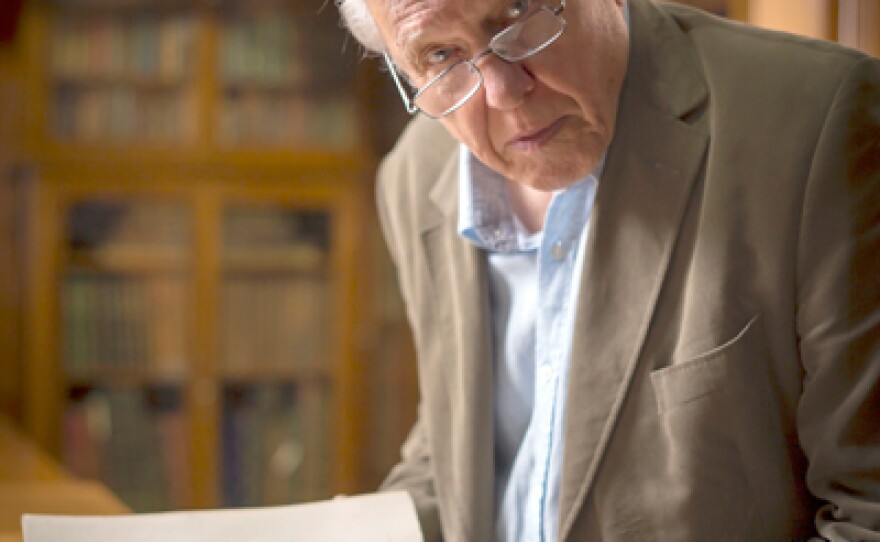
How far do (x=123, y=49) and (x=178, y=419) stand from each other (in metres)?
1.38

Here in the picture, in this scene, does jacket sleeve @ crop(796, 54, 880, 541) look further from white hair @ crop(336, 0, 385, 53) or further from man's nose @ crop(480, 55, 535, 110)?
white hair @ crop(336, 0, 385, 53)

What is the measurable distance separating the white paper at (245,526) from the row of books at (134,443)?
2913 mm

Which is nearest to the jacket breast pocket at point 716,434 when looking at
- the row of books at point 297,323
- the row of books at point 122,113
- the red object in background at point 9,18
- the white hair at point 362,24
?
the white hair at point 362,24

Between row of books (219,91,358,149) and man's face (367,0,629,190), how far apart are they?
9.61ft

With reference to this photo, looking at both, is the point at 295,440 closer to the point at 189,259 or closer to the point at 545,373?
the point at 189,259

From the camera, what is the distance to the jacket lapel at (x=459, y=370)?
120 cm

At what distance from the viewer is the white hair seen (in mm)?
1141

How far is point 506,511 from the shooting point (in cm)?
120

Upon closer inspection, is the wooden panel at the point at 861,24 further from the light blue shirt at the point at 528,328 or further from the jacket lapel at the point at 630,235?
the light blue shirt at the point at 528,328

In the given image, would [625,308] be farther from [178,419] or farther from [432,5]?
[178,419]

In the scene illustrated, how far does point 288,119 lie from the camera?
4.02m

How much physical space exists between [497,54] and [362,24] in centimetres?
23

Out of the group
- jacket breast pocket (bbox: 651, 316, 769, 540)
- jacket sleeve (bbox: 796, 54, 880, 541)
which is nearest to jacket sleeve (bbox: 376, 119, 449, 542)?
jacket breast pocket (bbox: 651, 316, 769, 540)

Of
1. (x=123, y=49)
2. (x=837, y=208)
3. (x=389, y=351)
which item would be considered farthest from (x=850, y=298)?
(x=123, y=49)
